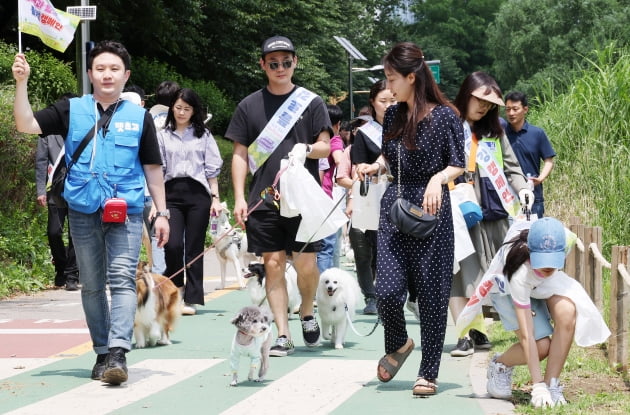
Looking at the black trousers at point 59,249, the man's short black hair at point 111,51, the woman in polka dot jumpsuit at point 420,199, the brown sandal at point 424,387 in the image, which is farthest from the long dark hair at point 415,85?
the black trousers at point 59,249

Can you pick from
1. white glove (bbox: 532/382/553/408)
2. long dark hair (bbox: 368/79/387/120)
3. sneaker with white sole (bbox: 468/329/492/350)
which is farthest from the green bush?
white glove (bbox: 532/382/553/408)

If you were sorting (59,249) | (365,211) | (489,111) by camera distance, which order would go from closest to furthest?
(489,111)
(365,211)
(59,249)

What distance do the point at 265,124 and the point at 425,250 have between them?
2139mm

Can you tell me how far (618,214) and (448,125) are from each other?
6.91 metres

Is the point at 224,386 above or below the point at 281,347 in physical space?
below

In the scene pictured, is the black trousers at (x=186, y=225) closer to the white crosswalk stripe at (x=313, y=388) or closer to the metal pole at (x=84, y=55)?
the white crosswalk stripe at (x=313, y=388)

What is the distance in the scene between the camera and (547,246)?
20.2 ft

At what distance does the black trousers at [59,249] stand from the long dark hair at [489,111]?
5.84 metres

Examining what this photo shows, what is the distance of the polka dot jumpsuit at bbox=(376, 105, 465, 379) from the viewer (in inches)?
258

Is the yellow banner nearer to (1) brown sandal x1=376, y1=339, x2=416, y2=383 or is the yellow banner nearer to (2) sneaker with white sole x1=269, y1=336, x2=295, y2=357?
(2) sneaker with white sole x1=269, y1=336, x2=295, y2=357

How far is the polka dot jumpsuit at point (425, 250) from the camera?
6.56 meters

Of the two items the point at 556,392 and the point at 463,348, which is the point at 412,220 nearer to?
the point at 556,392

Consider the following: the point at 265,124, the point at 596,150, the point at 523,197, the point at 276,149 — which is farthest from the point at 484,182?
the point at 596,150

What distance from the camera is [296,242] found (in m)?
8.30
